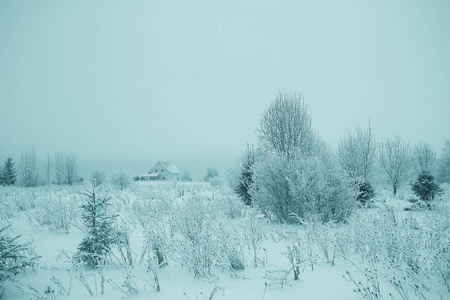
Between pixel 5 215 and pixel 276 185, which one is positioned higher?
pixel 276 185

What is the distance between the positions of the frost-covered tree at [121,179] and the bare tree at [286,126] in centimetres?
1403

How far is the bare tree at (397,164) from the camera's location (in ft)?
67.1

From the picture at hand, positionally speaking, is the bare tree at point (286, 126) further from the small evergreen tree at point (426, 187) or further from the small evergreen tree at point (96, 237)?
the small evergreen tree at point (96, 237)

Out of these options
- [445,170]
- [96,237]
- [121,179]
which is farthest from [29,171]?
[445,170]

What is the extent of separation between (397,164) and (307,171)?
19481 mm

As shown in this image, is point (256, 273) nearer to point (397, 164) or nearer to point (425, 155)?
point (397, 164)

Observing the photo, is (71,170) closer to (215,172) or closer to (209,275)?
(215,172)

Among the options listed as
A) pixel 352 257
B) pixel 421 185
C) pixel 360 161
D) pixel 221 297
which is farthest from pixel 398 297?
pixel 360 161

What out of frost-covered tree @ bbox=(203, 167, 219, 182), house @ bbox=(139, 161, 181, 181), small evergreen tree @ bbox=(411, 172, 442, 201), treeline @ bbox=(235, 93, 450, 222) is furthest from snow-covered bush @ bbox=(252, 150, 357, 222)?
house @ bbox=(139, 161, 181, 181)

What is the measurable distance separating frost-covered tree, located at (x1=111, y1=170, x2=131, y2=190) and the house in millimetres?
27591

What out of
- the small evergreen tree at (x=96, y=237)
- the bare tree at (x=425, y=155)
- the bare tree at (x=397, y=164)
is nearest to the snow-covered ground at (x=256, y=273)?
the small evergreen tree at (x=96, y=237)

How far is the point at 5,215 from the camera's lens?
7758mm

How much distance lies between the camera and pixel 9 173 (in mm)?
30844

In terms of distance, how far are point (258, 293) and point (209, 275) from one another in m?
0.73
